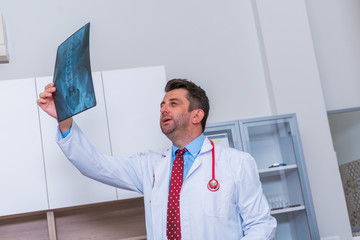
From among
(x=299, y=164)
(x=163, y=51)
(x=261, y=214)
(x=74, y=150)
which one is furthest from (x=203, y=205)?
(x=163, y=51)

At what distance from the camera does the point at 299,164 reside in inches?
137

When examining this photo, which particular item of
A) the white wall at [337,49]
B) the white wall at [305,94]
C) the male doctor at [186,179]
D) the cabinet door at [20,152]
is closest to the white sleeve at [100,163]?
the male doctor at [186,179]

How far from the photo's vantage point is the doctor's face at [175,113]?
7.04 feet

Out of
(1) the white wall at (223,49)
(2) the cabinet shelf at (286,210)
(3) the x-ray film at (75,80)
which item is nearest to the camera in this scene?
(3) the x-ray film at (75,80)

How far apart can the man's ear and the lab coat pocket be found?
0.36 meters

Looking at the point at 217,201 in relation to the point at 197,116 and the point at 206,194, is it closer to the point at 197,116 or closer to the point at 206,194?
the point at 206,194

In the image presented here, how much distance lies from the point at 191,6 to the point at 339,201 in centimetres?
205

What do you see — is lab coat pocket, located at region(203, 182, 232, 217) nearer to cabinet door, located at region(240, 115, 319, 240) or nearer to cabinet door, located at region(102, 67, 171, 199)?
cabinet door, located at region(102, 67, 171, 199)

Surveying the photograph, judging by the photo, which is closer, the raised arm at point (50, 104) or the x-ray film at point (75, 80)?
the x-ray film at point (75, 80)

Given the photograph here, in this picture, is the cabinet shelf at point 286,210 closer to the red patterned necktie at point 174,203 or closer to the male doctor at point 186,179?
the male doctor at point 186,179

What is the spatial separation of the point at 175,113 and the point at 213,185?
1.33 ft

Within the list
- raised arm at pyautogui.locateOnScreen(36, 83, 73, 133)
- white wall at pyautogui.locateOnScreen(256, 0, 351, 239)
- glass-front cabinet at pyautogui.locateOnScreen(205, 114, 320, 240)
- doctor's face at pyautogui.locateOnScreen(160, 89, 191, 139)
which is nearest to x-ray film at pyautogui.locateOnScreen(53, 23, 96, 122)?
raised arm at pyautogui.locateOnScreen(36, 83, 73, 133)

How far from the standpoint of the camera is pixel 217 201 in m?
1.97

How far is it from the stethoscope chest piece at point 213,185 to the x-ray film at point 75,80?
61 centimetres
